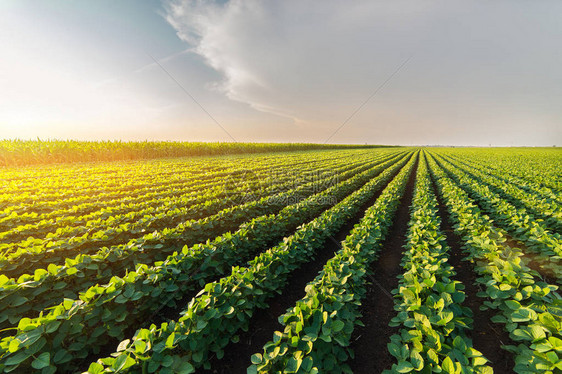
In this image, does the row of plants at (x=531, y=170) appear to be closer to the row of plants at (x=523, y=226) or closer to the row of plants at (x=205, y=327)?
the row of plants at (x=523, y=226)

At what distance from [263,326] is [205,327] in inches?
56.0

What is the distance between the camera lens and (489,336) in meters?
3.47

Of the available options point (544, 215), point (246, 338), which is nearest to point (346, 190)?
point (544, 215)

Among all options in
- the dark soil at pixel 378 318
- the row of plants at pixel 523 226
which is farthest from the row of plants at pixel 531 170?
the dark soil at pixel 378 318

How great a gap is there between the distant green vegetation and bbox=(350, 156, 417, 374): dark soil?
28.5 m

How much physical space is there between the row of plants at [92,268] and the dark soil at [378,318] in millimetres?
2974

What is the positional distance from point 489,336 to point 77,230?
8.96 m

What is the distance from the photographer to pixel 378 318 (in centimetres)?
392

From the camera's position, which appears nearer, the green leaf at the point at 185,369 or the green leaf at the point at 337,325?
the green leaf at the point at 185,369

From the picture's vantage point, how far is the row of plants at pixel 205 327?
7.08 ft

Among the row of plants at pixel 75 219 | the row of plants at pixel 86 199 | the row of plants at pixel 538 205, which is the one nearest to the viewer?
the row of plants at pixel 75 219

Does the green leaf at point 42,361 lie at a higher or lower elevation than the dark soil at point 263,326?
higher

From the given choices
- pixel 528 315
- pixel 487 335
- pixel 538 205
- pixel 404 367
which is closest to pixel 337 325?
pixel 404 367

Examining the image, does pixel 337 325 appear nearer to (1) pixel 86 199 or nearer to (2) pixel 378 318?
(2) pixel 378 318
